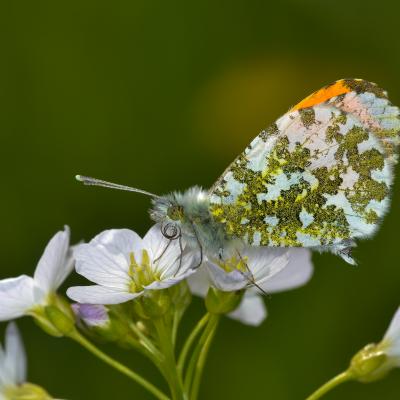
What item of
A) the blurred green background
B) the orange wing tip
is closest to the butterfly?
the orange wing tip

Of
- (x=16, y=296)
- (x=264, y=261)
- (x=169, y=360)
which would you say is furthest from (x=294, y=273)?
(x=16, y=296)

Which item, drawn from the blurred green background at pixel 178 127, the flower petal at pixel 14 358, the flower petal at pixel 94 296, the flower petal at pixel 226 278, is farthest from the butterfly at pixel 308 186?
the blurred green background at pixel 178 127

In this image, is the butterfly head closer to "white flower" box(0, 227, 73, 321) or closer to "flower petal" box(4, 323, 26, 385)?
"white flower" box(0, 227, 73, 321)

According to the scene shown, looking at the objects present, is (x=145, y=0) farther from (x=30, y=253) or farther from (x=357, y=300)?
(x=357, y=300)

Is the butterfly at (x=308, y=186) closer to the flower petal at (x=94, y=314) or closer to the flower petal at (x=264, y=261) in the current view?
the flower petal at (x=264, y=261)

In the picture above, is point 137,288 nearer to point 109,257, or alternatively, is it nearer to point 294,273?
point 109,257
